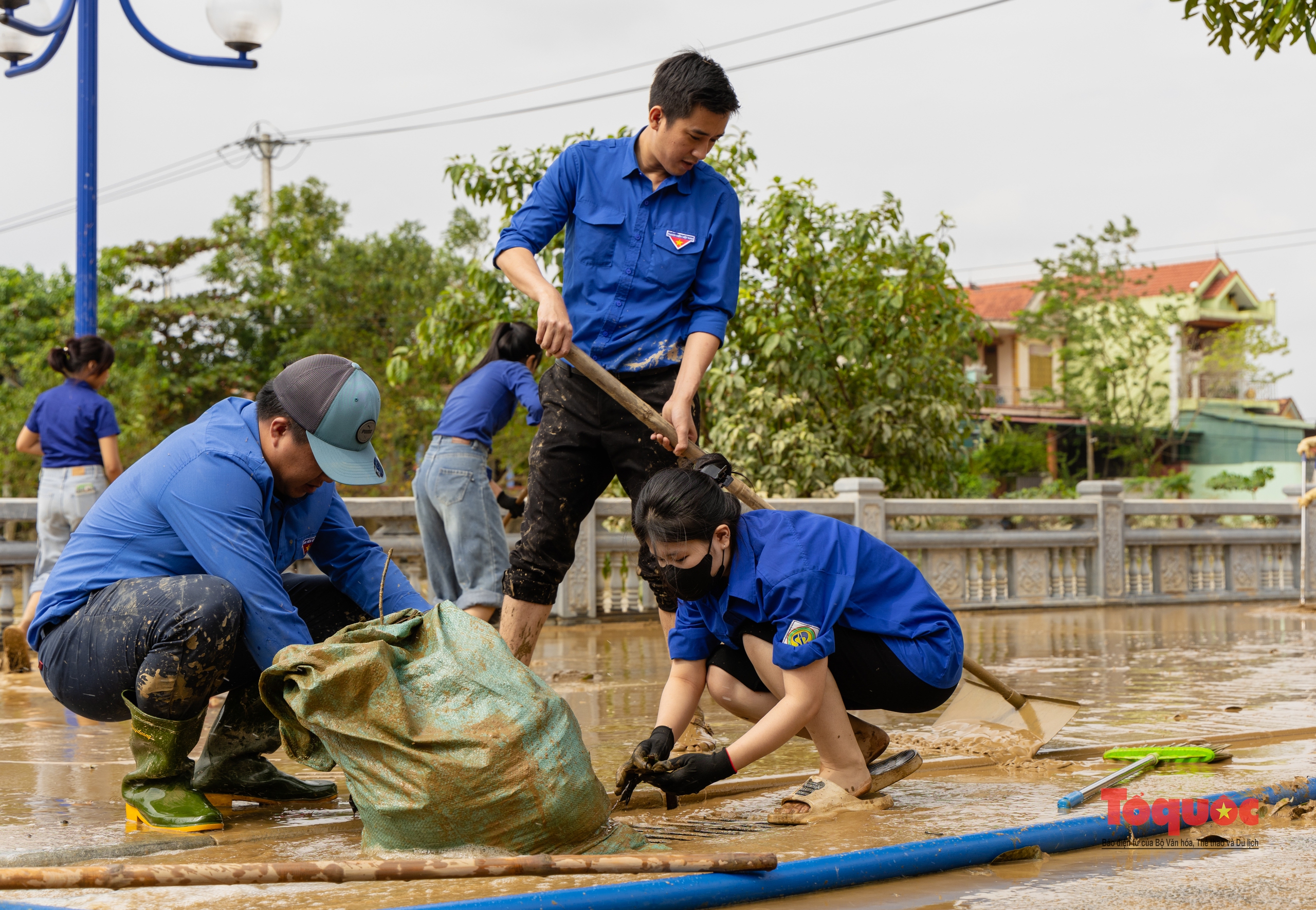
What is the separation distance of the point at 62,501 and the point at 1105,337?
24.6 meters

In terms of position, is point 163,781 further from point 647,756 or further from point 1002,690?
point 1002,690

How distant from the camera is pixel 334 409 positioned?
2775mm

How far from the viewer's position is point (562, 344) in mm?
3439

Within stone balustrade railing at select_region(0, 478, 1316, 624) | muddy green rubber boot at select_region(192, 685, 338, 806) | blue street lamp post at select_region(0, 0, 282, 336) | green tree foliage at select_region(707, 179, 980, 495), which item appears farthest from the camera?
green tree foliage at select_region(707, 179, 980, 495)

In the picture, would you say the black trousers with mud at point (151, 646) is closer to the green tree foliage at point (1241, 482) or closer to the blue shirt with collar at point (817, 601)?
the blue shirt with collar at point (817, 601)

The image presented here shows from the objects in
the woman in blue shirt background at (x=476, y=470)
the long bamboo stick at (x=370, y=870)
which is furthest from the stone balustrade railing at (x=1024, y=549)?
the long bamboo stick at (x=370, y=870)

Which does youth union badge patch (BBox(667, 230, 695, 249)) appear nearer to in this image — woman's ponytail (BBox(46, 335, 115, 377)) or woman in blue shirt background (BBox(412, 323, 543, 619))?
woman in blue shirt background (BBox(412, 323, 543, 619))

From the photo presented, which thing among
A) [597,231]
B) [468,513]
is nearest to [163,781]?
[597,231]

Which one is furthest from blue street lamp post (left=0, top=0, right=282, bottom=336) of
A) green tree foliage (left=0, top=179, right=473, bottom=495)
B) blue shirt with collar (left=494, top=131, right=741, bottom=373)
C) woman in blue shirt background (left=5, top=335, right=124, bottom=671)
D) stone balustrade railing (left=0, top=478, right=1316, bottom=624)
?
green tree foliage (left=0, top=179, right=473, bottom=495)

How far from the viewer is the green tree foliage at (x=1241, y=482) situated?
26000 mm

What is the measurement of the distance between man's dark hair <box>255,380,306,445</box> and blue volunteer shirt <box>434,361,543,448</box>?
2.53 m

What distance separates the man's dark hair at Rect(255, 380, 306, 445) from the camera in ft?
9.22

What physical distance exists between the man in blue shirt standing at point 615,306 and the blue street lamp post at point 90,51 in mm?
4130

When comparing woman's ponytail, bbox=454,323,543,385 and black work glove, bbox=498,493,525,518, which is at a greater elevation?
woman's ponytail, bbox=454,323,543,385
